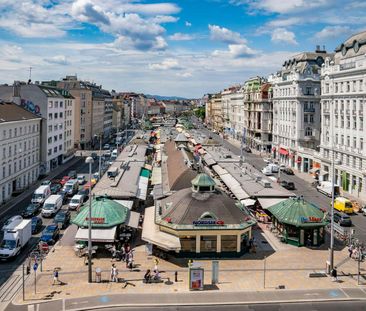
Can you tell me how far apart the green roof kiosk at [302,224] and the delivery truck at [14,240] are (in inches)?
1052

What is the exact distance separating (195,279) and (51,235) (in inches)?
786

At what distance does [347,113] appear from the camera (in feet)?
261

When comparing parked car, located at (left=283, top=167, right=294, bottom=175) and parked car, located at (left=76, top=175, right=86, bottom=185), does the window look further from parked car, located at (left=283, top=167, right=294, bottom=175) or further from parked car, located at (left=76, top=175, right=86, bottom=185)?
parked car, located at (left=76, top=175, right=86, bottom=185)

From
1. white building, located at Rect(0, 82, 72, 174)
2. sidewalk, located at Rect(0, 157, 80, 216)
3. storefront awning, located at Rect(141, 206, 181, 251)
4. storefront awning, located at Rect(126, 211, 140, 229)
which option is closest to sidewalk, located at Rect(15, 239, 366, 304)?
storefront awning, located at Rect(141, 206, 181, 251)

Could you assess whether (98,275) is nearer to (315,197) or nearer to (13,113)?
(315,197)

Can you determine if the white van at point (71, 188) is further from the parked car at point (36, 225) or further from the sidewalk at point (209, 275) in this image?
the sidewalk at point (209, 275)

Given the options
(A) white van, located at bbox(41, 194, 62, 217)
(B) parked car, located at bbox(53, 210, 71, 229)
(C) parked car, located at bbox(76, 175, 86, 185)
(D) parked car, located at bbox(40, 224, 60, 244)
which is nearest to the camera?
(D) parked car, located at bbox(40, 224, 60, 244)

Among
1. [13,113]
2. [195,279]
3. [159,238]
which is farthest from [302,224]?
[13,113]

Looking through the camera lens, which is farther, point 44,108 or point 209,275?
point 44,108

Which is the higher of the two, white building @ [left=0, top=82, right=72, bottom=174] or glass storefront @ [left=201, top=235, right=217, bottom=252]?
white building @ [left=0, top=82, right=72, bottom=174]

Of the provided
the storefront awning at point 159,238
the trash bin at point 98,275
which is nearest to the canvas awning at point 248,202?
the storefront awning at point 159,238

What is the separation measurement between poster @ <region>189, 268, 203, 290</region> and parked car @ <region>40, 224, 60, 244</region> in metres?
19.3

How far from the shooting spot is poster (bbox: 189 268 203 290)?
34.8 m

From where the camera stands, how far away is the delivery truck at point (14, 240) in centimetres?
4175
